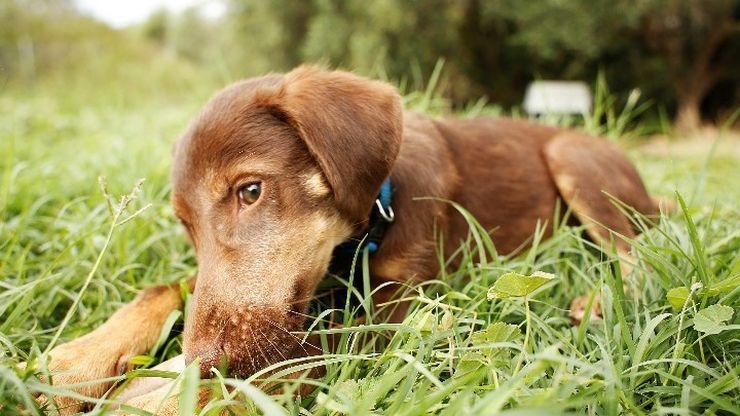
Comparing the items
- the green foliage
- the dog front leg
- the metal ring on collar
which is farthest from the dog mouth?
the green foliage

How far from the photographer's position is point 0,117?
7.71 meters

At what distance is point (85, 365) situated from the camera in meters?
2.16

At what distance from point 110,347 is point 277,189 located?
0.88m

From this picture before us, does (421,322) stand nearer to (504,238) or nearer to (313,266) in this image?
(313,266)

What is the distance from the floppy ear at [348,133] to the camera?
2.30m

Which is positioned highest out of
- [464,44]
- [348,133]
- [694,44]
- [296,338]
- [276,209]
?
[348,133]

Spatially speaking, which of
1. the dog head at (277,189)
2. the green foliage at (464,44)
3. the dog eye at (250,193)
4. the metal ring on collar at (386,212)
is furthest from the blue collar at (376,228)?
the green foliage at (464,44)

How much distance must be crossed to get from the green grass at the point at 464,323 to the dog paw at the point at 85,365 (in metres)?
0.14

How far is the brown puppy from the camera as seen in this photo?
2074 mm

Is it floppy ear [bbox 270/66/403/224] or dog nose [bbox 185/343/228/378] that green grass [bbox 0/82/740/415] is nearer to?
dog nose [bbox 185/343/228/378]

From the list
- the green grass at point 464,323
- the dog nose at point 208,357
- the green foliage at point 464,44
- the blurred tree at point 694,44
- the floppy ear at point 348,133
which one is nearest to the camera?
the green grass at point 464,323

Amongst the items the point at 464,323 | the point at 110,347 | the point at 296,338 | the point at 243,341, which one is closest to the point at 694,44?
the point at 464,323

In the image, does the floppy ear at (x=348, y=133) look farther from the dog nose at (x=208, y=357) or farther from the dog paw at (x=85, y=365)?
the dog paw at (x=85, y=365)

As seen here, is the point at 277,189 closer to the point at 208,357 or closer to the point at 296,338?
the point at 296,338
